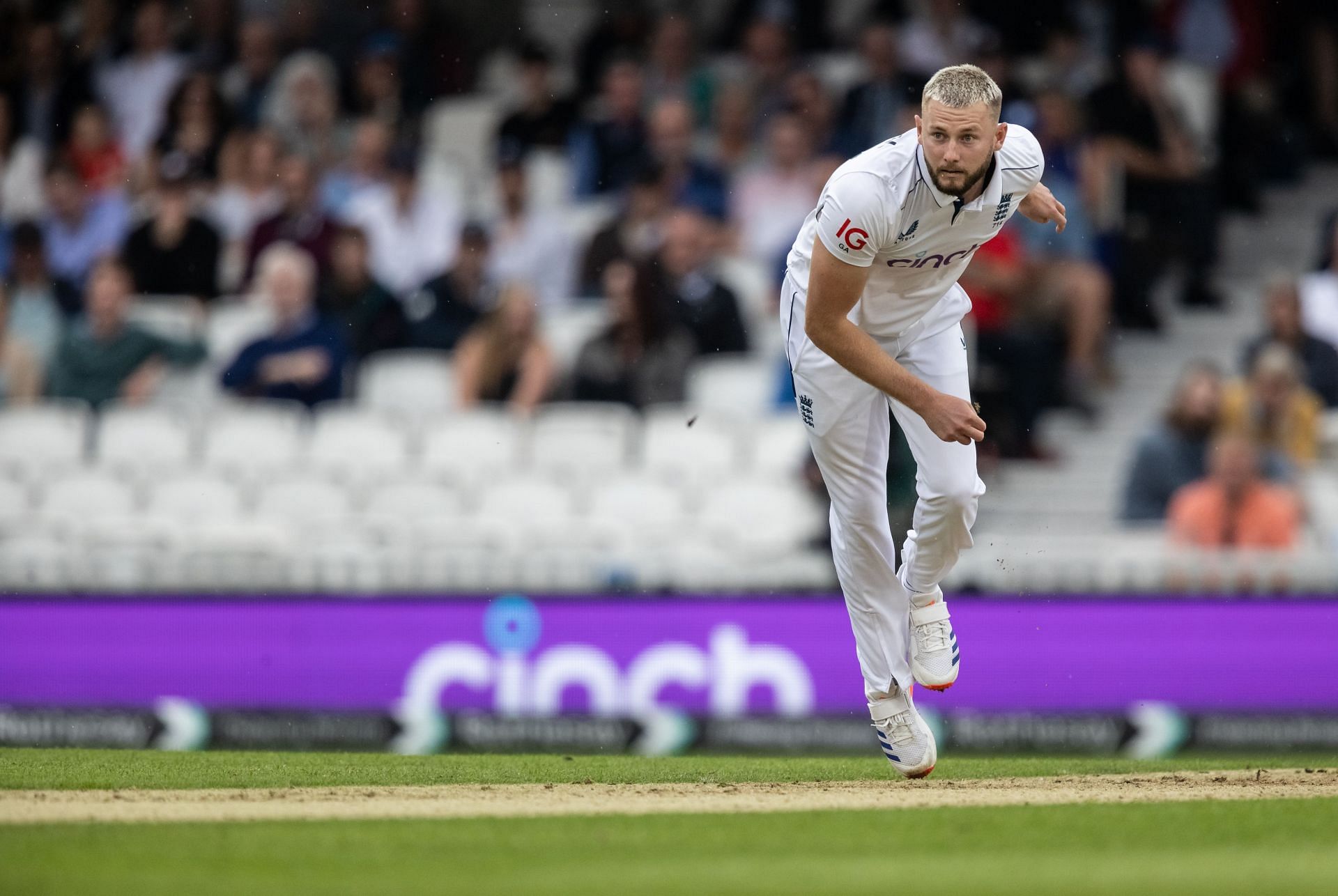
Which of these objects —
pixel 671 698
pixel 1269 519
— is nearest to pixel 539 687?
pixel 671 698

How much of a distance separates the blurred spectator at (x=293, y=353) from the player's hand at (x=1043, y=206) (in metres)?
6.67

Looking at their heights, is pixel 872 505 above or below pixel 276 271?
below

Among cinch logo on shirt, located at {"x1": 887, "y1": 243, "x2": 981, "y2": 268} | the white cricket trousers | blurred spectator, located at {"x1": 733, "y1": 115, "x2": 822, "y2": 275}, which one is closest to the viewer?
cinch logo on shirt, located at {"x1": 887, "y1": 243, "x2": 981, "y2": 268}

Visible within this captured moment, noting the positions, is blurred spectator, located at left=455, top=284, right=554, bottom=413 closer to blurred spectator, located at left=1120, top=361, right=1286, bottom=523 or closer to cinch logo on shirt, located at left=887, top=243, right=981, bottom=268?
blurred spectator, located at left=1120, top=361, right=1286, bottom=523

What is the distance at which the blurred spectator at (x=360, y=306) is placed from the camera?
43.1ft

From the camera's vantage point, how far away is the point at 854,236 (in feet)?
20.8

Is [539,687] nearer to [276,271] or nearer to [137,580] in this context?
[137,580]

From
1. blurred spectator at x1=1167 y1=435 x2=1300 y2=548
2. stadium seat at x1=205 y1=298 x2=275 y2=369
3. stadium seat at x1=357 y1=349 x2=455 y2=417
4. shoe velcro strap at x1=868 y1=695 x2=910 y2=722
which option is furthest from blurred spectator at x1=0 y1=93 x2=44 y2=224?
shoe velcro strap at x1=868 y1=695 x2=910 y2=722

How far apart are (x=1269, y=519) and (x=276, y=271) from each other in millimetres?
6471

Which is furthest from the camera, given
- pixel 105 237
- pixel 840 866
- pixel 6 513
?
pixel 105 237

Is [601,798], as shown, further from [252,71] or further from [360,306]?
[252,71]

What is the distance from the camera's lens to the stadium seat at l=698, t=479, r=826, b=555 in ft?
37.1

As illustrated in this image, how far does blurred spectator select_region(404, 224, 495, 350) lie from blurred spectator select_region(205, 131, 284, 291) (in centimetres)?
164

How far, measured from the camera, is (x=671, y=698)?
10.3m
